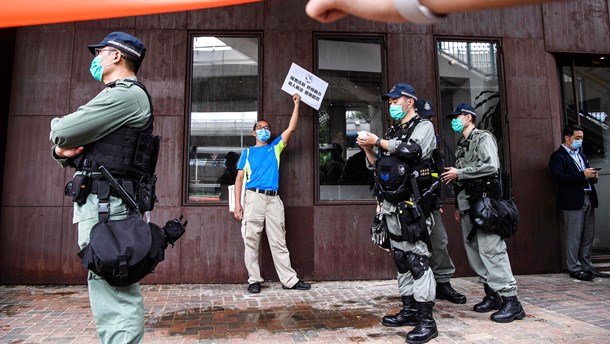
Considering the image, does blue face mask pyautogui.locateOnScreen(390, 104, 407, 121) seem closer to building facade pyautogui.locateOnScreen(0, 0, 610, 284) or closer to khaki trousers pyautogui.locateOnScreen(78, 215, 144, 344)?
building facade pyautogui.locateOnScreen(0, 0, 610, 284)

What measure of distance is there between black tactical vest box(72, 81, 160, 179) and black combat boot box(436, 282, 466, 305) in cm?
347

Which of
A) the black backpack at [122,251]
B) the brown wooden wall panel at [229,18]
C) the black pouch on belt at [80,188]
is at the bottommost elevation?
the black backpack at [122,251]

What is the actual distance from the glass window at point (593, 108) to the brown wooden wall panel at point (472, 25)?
1.31 metres

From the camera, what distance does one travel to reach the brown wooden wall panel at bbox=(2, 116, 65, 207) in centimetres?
508

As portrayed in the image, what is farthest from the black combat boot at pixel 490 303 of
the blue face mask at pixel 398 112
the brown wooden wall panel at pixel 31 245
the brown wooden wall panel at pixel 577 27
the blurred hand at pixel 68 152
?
the brown wooden wall panel at pixel 31 245

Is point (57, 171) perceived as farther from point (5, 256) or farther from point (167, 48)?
point (167, 48)

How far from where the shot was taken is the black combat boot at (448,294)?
4.16 m

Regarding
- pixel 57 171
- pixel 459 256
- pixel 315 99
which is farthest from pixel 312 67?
pixel 57 171

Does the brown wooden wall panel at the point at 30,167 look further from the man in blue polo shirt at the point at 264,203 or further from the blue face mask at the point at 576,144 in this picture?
the blue face mask at the point at 576,144

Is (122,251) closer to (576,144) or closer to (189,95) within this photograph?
(189,95)

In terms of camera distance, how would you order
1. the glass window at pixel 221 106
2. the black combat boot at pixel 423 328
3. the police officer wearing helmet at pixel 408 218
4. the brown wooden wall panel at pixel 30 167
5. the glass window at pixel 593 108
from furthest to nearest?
the glass window at pixel 593 108 < the glass window at pixel 221 106 < the brown wooden wall panel at pixel 30 167 < the police officer wearing helmet at pixel 408 218 < the black combat boot at pixel 423 328

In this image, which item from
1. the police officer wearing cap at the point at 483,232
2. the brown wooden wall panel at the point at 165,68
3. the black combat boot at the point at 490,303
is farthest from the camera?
the brown wooden wall panel at the point at 165,68

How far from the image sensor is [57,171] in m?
5.13

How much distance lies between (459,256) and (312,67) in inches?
136
